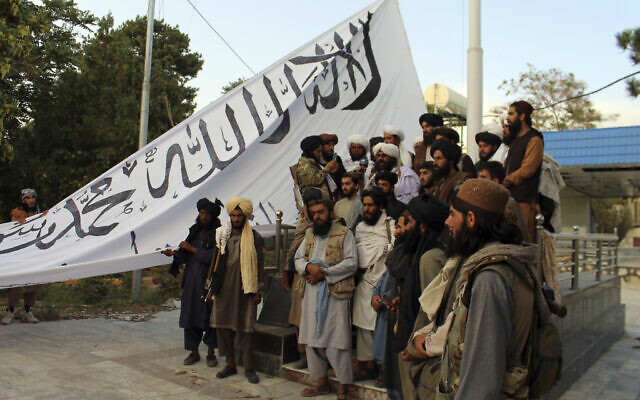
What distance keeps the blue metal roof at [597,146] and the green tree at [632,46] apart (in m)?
4.75

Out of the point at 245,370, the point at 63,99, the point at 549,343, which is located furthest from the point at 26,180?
the point at 549,343

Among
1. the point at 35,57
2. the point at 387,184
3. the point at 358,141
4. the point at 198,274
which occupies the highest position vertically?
the point at 35,57

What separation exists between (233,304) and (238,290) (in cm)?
14

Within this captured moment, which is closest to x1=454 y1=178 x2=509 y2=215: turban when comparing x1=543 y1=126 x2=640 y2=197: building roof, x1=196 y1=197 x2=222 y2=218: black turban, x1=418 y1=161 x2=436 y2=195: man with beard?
x1=418 y1=161 x2=436 y2=195: man with beard

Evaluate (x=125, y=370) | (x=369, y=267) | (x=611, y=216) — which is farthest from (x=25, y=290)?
Answer: (x=611, y=216)

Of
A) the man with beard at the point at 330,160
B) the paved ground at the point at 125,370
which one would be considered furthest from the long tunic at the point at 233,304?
the man with beard at the point at 330,160

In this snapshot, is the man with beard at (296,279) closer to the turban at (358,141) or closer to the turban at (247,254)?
the turban at (247,254)

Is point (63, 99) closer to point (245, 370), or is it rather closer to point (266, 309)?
point (266, 309)

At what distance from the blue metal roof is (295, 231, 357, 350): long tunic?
11.9 m

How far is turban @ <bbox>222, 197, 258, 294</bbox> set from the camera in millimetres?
4801

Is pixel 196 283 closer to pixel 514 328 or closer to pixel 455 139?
pixel 455 139

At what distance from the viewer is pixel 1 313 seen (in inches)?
288

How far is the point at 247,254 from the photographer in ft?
15.9

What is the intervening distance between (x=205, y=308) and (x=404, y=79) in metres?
4.50
